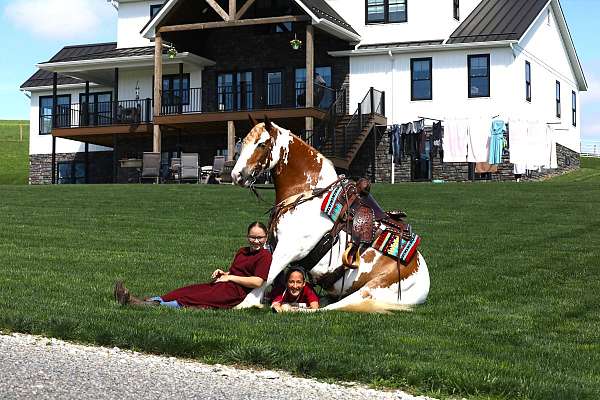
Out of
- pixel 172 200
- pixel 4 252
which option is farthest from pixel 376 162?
pixel 4 252

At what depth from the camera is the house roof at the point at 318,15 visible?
99.3 feet

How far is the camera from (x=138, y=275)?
10.8m

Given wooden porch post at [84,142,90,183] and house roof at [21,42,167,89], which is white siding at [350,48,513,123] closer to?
house roof at [21,42,167,89]

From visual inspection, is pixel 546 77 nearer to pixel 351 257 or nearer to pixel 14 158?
pixel 351 257

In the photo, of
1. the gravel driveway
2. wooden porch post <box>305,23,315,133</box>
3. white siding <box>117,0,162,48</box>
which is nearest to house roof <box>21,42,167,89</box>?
white siding <box>117,0,162,48</box>

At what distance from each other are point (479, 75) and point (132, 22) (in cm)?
1590

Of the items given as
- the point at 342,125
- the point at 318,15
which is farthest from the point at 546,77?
the point at 318,15

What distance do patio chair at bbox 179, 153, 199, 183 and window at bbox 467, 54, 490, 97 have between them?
34.1 ft

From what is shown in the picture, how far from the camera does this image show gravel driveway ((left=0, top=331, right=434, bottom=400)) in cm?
522

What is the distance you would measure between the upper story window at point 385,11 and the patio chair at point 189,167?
29.8 feet

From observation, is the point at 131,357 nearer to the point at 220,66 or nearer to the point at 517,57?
the point at 517,57

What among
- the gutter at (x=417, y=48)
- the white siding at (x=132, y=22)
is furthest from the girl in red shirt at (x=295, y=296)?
the white siding at (x=132, y=22)

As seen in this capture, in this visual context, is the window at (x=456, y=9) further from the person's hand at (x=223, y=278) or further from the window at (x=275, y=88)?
the person's hand at (x=223, y=278)

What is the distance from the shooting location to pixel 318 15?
30.3 m
